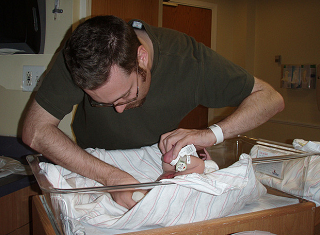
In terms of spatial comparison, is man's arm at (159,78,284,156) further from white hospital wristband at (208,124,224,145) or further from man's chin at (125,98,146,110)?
man's chin at (125,98,146,110)

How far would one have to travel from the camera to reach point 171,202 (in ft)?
2.15

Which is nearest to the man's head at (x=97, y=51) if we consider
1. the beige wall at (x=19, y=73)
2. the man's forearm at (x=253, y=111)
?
the man's forearm at (x=253, y=111)

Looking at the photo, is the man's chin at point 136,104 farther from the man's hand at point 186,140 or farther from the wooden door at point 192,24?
the wooden door at point 192,24

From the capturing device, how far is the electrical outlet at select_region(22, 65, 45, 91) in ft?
5.14

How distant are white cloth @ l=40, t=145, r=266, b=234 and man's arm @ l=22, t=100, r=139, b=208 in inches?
3.6

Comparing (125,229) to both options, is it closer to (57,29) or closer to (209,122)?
(57,29)

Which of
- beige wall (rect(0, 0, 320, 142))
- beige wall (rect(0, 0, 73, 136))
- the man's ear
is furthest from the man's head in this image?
beige wall (rect(0, 0, 320, 142))

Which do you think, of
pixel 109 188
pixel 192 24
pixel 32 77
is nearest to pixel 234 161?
pixel 109 188

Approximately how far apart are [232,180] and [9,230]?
105cm

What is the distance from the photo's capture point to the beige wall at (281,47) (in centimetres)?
312

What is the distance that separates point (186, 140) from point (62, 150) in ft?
1.47

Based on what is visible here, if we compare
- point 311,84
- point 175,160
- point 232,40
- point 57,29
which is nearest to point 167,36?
point 175,160

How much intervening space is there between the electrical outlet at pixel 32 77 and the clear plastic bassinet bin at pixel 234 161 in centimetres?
83

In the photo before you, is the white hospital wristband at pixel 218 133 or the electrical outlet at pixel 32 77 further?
the electrical outlet at pixel 32 77
